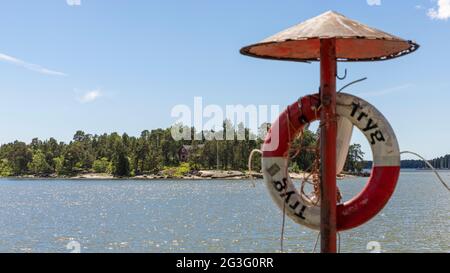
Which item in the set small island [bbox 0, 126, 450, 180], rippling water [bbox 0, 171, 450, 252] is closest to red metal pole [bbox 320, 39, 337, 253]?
rippling water [bbox 0, 171, 450, 252]

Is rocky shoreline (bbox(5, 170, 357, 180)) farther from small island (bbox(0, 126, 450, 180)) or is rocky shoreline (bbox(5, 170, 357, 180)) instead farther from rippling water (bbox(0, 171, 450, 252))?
rippling water (bbox(0, 171, 450, 252))

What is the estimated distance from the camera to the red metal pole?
5133 mm

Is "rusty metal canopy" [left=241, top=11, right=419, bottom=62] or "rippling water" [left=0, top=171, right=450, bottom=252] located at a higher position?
"rusty metal canopy" [left=241, top=11, right=419, bottom=62]

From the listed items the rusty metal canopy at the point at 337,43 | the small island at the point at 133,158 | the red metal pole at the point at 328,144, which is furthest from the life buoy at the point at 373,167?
the small island at the point at 133,158

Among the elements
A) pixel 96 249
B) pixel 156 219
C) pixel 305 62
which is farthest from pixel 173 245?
pixel 305 62

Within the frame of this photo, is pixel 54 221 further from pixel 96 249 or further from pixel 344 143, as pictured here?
pixel 344 143

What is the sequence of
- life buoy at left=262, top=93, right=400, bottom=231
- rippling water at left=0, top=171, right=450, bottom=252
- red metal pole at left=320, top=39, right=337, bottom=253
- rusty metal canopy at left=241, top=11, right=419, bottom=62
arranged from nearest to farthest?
rusty metal canopy at left=241, top=11, right=419, bottom=62 < red metal pole at left=320, top=39, right=337, bottom=253 < life buoy at left=262, top=93, right=400, bottom=231 < rippling water at left=0, top=171, right=450, bottom=252

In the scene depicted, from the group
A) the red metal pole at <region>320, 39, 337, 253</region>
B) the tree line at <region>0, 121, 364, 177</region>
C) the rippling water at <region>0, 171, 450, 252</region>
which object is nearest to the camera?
the red metal pole at <region>320, 39, 337, 253</region>

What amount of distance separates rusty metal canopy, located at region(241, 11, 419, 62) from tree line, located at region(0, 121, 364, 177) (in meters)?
85.9

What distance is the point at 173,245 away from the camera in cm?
2475

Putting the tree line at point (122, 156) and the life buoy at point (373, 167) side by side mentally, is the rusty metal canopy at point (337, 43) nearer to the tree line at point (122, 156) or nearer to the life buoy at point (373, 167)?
the life buoy at point (373, 167)

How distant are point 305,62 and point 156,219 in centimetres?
3094

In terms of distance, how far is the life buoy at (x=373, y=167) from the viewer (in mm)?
5359

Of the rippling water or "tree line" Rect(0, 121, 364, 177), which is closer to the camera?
the rippling water
